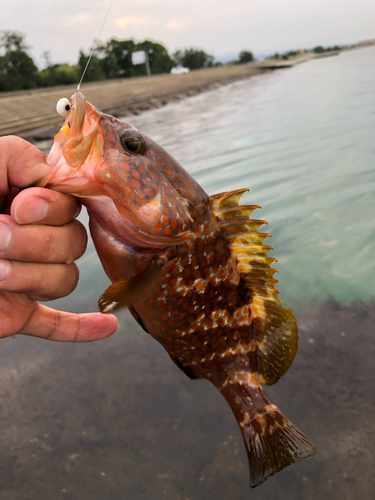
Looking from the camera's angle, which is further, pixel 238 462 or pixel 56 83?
pixel 56 83

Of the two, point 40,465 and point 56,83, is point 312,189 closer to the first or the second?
point 40,465

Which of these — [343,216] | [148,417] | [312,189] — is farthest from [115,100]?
[148,417]

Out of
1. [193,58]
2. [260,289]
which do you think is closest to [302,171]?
[260,289]

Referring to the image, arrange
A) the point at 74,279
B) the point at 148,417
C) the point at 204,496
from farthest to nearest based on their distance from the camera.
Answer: the point at 148,417 → the point at 204,496 → the point at 74,279

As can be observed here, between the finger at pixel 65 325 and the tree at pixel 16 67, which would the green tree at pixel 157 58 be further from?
the finger at pixel 65 325

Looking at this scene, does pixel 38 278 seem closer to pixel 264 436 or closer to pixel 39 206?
pixel 39 206

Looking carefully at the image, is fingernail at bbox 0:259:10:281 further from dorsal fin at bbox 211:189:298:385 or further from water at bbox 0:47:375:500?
water at bbox 0:47:375:500
